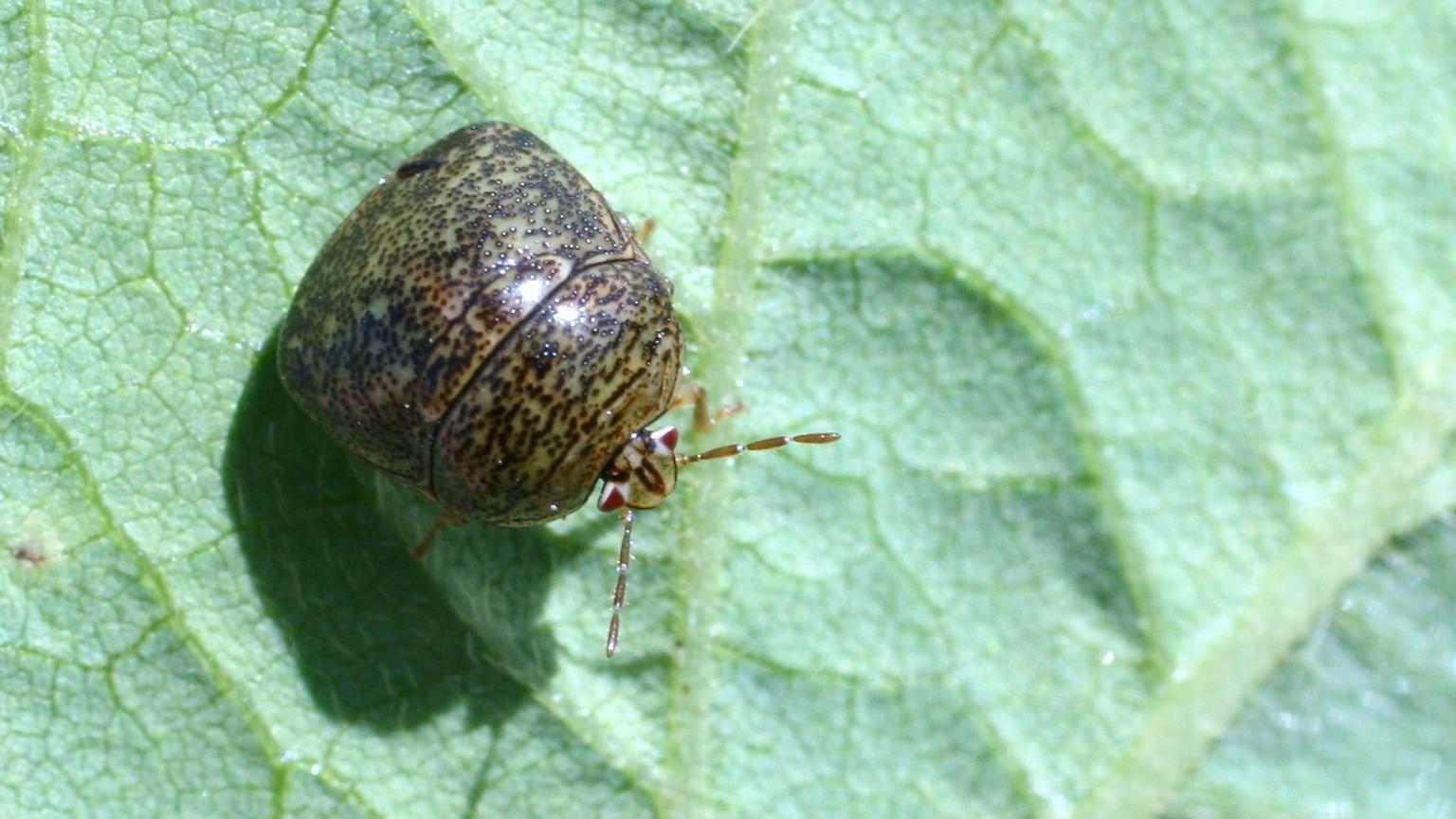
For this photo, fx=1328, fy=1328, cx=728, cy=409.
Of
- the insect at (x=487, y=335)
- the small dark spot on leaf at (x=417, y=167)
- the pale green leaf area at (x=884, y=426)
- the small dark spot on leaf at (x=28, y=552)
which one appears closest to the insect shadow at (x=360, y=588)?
the pale green leaf area at (x=884, y=426)

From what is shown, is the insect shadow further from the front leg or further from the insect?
the front leg

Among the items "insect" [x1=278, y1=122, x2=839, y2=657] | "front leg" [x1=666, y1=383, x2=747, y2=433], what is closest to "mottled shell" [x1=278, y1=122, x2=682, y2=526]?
"insect" [x1=278, y1=122, x2=839, y2=657]

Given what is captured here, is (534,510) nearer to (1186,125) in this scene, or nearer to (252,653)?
(252,653)

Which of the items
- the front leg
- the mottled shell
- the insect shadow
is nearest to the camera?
the mottled shell

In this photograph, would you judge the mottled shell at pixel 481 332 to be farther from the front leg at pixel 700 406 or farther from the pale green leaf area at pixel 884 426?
the pale green leaf area at pixel 884 426

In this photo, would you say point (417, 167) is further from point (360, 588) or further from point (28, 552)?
point (28, 552)

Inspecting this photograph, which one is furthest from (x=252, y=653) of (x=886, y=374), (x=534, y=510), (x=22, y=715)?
(x=886, y=374)

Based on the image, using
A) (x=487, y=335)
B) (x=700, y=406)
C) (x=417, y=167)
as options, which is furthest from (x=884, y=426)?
(x=417, y=167)
